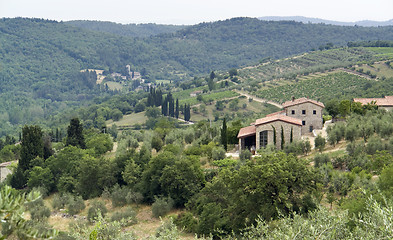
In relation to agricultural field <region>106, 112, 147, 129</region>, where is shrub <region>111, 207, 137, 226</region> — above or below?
above

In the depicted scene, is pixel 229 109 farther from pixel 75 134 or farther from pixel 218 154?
pixel 218 154

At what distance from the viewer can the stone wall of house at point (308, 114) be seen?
4097 cm

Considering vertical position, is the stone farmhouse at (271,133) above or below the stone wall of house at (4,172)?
above

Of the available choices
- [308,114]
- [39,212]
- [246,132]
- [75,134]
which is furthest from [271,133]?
[75,134]

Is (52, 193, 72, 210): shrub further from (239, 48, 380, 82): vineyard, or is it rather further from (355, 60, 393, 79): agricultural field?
(239, 48, 380, 82): vineyard

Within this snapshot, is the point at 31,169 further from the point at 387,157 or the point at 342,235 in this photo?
the point at 342,235

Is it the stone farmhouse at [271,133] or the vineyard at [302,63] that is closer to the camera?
the stone farmhouse at [271,133]

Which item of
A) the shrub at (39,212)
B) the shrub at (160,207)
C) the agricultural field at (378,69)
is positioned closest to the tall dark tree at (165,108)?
the agricultural field at (378,69)

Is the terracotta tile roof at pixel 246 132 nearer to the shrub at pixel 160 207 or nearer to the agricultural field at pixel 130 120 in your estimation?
the shrub at pixel 160 207

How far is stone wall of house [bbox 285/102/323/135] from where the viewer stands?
41.0 meters

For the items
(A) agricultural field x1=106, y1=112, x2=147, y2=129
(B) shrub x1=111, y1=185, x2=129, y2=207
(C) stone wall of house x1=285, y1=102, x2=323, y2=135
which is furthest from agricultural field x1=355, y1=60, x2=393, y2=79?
(B) shrub x1=111, y1=185, x2=129, y2=207

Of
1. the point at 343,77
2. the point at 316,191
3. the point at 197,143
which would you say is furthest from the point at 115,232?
the point at 343,77

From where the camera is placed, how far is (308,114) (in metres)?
41.1

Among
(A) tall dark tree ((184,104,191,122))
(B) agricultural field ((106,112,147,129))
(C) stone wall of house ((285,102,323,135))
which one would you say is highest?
(C) stone wall of house ((285,102,323,135))
